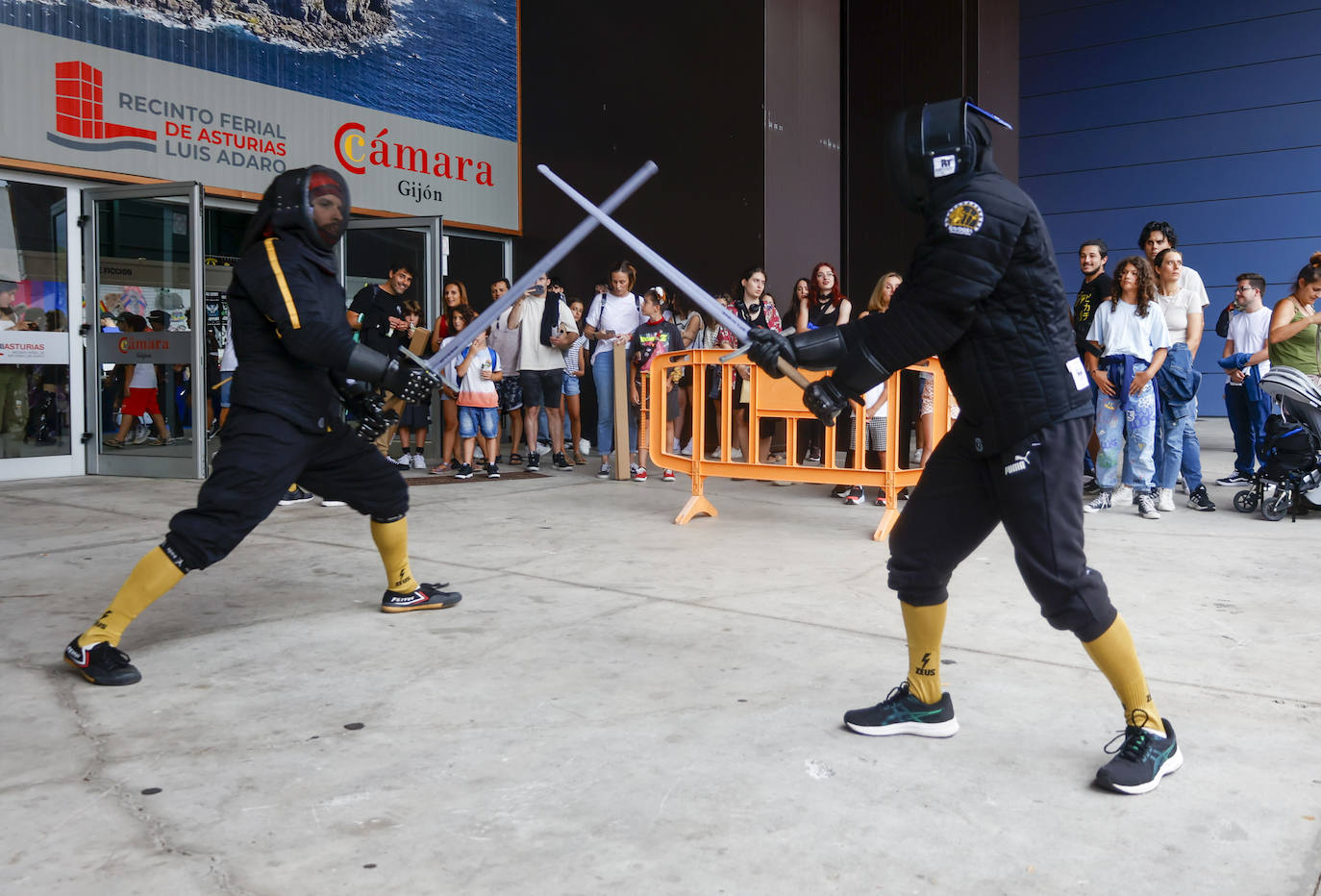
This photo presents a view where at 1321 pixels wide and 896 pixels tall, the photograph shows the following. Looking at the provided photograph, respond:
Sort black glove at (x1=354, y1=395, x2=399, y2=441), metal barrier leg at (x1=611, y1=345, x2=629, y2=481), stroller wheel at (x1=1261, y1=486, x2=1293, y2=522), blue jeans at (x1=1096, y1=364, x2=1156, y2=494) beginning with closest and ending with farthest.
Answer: black glove at (x1=354, y1=395, x2=399, y2=441) < stroller wheel at (x1=1261, y1=486, x2=1293, y2=522) < blue jeans at (x1=1096, y1=364, x2=1156, y2=494) < metal barrier leg at (x1=611, y1=345, x2=629, y2=481)

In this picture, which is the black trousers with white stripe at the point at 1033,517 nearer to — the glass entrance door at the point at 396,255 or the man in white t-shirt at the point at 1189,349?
the man in white t-shirt at the point at 1189,349

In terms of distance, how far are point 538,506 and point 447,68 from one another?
24.7 ft

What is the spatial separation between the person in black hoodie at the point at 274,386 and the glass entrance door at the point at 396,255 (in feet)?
25.1

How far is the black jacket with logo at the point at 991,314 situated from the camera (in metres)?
2.82

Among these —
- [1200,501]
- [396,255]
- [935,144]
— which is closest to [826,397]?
[935,144]

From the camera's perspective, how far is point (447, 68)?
13188 millimetres

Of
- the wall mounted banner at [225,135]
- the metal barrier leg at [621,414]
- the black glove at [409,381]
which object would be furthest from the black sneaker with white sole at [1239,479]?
the wall mounted banner at [225,135]

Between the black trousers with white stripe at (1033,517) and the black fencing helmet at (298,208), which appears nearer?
the black trousers with white stripe at (1033,517)

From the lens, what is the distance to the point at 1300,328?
7.75m

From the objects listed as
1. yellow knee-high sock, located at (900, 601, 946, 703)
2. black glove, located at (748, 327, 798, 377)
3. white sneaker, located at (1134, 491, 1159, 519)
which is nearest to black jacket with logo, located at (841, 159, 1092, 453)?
black glove, located at (748, 327, 798, 377)

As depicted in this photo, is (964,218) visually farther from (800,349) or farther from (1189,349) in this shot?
(1189,349)

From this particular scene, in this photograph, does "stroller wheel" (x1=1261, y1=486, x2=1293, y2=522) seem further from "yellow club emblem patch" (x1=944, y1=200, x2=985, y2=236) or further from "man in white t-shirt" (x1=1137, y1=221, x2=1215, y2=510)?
"yellow club emblem patch" (x1=944, y1=200, x2=985, y2=236)

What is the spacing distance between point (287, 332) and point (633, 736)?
1959 mm

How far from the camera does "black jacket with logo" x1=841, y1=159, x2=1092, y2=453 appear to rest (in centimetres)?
282
